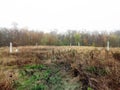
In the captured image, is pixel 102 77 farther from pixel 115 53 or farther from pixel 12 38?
pixel 12 38

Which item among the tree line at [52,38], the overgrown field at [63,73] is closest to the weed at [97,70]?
the overgrown field at [63,73]

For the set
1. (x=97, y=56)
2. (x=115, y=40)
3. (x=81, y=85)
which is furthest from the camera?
(x=115, y=40)

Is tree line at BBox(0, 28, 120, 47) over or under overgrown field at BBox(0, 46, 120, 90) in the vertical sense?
over

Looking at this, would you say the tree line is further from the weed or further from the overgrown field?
the weed

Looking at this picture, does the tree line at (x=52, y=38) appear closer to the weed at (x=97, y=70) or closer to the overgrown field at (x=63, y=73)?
the overgrown field at (x=63, y=73)

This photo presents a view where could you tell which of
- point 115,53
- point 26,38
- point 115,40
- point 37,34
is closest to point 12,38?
point 26,38

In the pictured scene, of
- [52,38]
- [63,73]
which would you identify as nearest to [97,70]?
[63,73]

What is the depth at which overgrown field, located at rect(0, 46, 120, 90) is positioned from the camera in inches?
327

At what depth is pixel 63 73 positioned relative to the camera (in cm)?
1010

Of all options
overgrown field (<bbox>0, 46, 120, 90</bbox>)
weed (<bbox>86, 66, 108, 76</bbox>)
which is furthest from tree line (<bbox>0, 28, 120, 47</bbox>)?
weed (<bbox>86, 66, 108, 76</bbox>)

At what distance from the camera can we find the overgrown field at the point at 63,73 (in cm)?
830

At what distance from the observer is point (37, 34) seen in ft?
180

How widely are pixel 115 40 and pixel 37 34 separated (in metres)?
19.9

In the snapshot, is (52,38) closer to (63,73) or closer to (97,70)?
(63,73)
